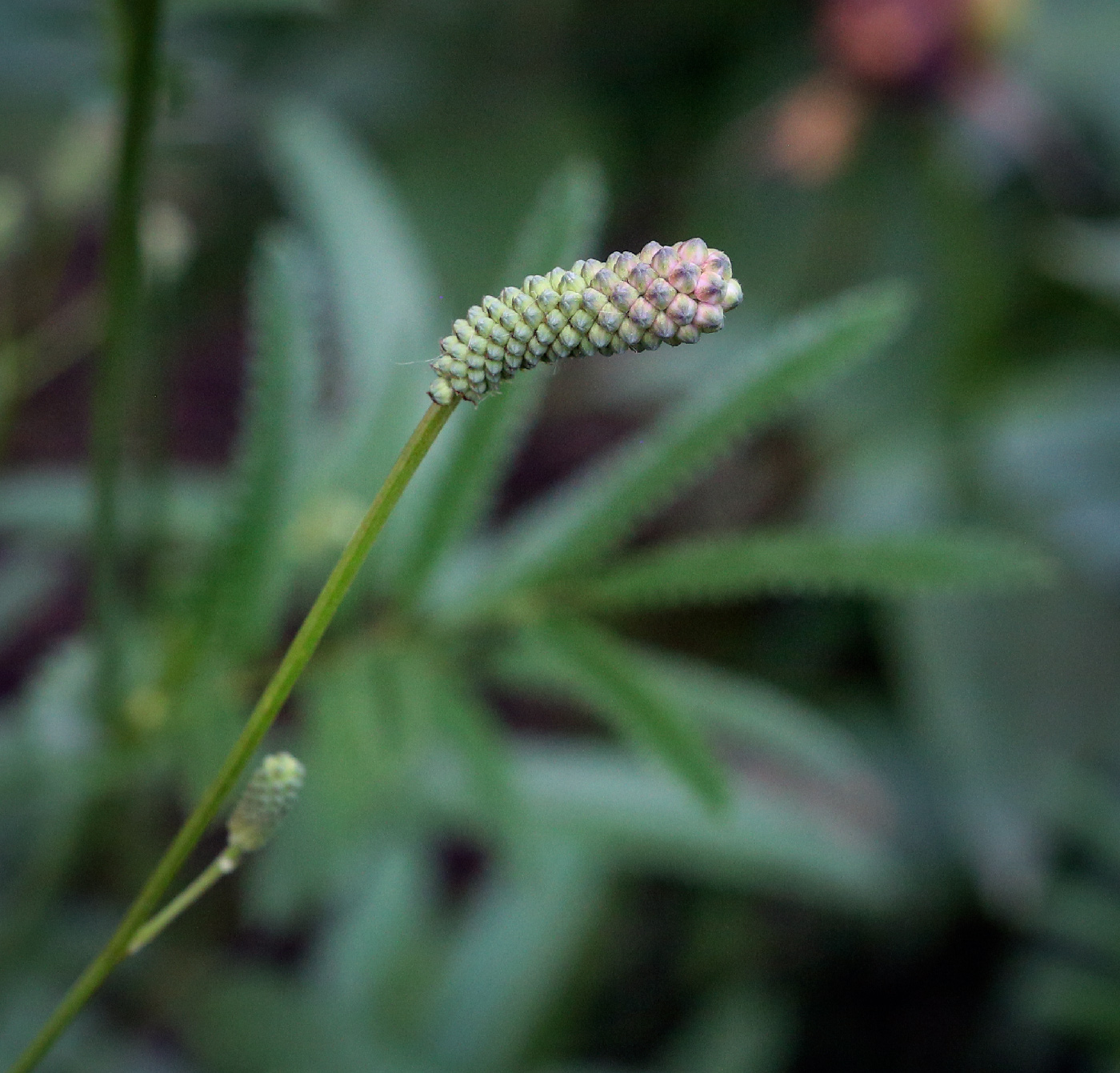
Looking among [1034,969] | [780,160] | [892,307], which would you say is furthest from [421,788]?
[780,160]

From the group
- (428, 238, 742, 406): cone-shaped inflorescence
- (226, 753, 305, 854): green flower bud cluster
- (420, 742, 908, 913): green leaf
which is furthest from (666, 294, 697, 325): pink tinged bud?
(420, 742, 908, 913): green leaf

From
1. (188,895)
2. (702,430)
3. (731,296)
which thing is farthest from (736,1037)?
(731,296)

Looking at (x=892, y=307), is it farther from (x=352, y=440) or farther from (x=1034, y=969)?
(x=1034, y=969)

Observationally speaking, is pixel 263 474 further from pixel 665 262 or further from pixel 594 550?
pixel 665 262

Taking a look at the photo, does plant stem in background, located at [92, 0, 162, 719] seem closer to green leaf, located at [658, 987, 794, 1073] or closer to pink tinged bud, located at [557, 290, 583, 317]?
pink tinged bud, located at [557, 290, 583, 317]

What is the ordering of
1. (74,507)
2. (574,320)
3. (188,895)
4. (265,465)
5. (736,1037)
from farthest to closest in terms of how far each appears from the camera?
(736,1037) → (74,507) → (265,465) → (188,895) → (574,320)

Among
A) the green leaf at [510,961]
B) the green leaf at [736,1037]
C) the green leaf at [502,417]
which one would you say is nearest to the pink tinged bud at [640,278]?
the green leaf at [502,417]

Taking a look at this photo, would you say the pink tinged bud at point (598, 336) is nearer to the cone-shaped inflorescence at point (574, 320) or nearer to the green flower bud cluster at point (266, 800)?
the cone-shaped inflorescence at point (574, 320)
